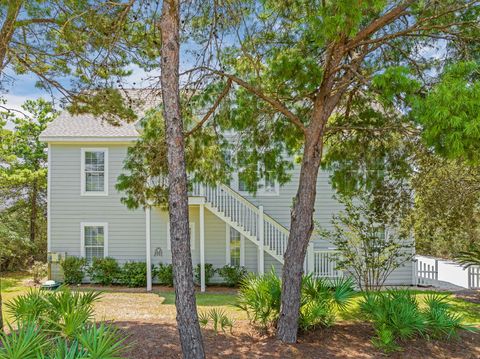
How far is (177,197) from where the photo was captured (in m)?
5.01

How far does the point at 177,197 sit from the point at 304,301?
341 cm

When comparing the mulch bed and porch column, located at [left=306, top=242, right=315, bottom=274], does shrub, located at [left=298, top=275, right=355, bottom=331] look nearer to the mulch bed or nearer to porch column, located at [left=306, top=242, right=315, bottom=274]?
porch column, located at [left=306, top=242, right=315, bottom=274]

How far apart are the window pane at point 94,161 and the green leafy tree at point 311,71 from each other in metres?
7.85

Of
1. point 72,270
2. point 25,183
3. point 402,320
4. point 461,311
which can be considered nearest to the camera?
point 402,320

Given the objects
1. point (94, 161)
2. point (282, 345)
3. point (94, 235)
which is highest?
point (94, 161)

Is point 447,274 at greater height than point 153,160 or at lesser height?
lesser

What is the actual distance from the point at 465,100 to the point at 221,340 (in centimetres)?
491

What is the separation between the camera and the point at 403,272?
14.4 metres

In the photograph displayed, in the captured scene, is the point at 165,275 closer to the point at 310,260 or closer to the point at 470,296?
the point at 310,260

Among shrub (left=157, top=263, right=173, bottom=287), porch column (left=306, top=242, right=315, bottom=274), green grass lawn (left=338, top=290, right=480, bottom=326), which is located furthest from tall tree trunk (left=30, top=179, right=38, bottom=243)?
green grass lawn (left=338, top=290, right=480, bottom=326)

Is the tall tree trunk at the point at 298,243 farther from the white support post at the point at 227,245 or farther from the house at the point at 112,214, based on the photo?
the white support post at the point at 227,245

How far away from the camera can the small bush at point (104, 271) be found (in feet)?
44.9

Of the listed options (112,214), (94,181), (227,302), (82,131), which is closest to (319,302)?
(227,302)

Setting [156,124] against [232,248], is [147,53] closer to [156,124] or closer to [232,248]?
[156,124]
